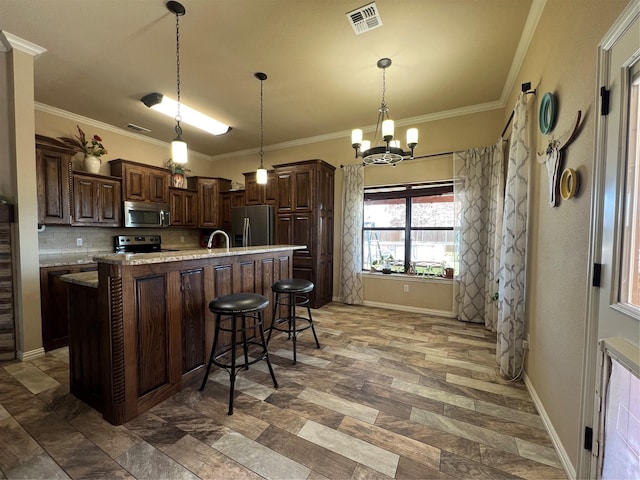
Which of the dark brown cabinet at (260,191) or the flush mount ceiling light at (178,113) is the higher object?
the flush mount ceiling light at (178,113)

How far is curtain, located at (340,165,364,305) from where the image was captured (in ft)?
14.5

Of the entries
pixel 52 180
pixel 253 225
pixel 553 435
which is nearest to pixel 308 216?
pixel 253 225

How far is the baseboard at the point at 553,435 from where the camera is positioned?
1342mm

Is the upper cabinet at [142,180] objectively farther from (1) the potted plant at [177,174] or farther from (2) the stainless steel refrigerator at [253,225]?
(2) the stainless steel refrigerator at [253,225]

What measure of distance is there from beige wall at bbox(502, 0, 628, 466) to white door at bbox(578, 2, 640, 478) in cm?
10

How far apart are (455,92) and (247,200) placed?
147 inches

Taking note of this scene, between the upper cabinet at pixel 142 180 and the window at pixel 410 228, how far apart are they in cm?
373

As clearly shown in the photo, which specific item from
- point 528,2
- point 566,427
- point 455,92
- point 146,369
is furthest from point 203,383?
point 455,92

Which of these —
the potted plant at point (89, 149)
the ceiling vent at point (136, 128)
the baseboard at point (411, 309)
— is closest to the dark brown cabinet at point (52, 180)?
the potted plant at point (89, 149)

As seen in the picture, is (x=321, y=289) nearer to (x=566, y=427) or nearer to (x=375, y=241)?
(x=375, y=241)

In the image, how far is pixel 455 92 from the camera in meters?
3.30

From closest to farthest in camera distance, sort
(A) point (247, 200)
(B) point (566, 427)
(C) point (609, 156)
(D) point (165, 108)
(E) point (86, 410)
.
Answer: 1. (C) point (609, 156)
2. (B) point (566, 427)
3. (E) point (86, 410)
4. (D) point (165, 108)
5. (A) point (247, 200)

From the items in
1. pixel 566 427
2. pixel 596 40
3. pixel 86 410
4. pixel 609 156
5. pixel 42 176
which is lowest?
pixel 86 410

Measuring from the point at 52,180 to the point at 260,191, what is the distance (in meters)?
2.71
